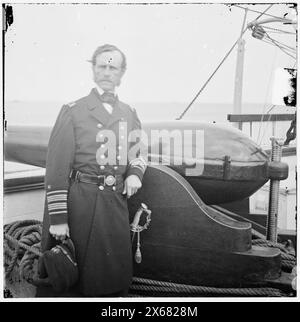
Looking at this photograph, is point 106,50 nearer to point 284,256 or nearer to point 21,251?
point 21,251

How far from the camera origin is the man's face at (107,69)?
1.71 metres

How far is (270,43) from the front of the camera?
1977mm

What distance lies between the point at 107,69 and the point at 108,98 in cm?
12

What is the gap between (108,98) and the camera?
1.72 m

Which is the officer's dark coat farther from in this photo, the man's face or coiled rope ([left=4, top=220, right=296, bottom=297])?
coiled rope ([left=4, top=220, right=296, bottom=297])

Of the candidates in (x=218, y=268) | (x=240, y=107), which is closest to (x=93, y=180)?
(x=218, y=268)

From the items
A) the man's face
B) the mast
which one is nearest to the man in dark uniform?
the man's face

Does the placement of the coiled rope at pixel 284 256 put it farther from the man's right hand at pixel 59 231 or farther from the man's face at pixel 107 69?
the man's face at pixel 107 69

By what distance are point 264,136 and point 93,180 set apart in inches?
39.1

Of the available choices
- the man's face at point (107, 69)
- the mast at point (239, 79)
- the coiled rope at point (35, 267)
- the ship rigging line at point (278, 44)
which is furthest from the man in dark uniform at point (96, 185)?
the ship rigging line at point (278, 44)

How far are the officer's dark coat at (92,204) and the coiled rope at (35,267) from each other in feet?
0.54

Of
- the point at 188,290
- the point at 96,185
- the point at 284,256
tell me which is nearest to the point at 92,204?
the point at 96,185
